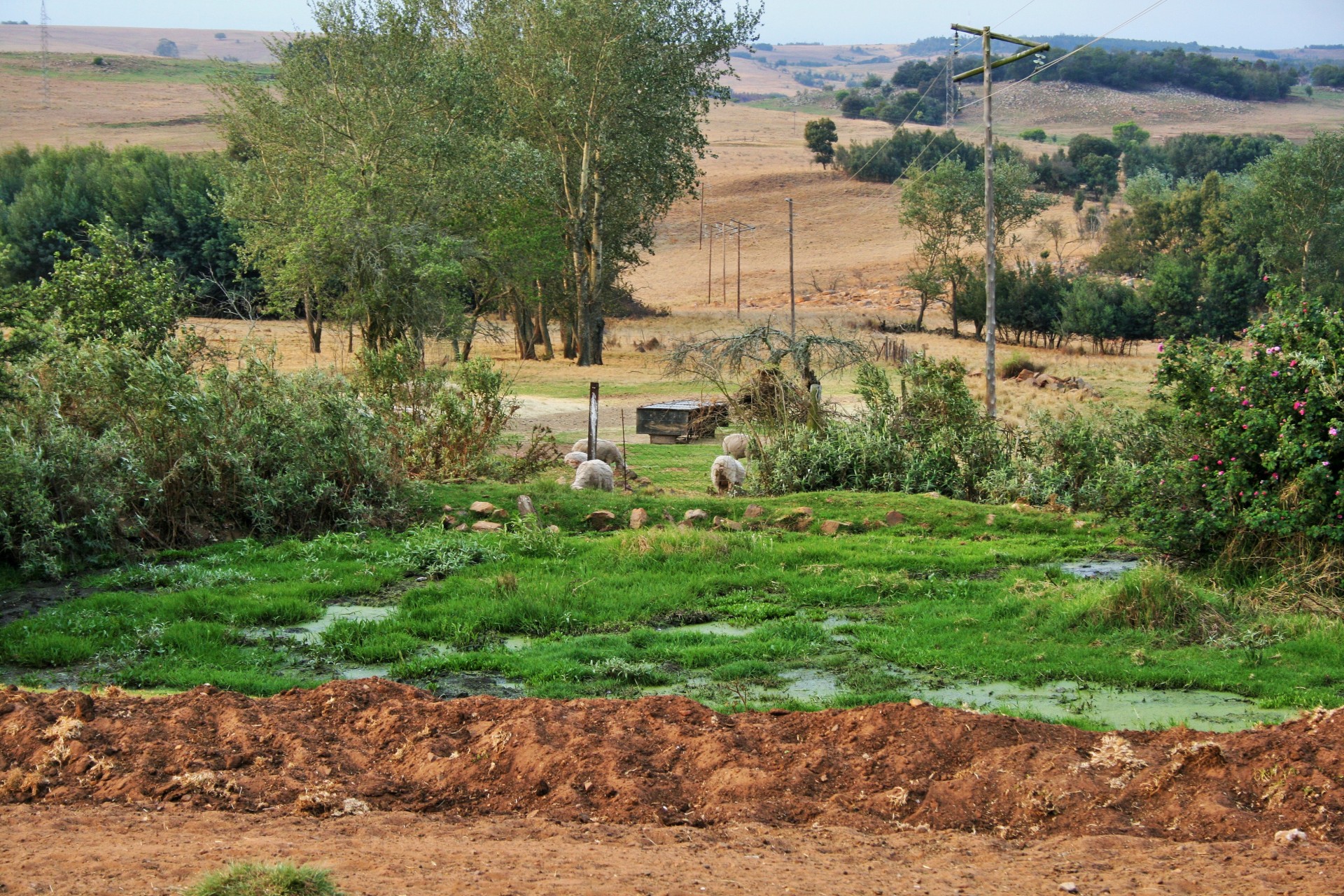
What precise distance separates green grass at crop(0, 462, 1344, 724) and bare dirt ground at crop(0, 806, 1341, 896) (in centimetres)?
229

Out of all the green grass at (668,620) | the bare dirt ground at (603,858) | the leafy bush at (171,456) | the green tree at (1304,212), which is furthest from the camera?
the green tree at (1304,212)

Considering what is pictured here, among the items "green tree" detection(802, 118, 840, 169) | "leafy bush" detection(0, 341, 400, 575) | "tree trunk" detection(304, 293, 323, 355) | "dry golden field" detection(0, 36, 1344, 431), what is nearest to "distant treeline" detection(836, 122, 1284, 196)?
"green tree" detection(802, 118, 840, 169)

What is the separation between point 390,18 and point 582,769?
33.3 meters

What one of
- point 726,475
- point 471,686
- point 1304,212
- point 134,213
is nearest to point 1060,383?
point 726,475

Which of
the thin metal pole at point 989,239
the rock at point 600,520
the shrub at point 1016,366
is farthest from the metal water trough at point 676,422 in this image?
the shrub at point 1016,366

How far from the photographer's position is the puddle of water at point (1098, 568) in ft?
34.6

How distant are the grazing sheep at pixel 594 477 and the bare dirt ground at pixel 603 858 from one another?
10.4 metres

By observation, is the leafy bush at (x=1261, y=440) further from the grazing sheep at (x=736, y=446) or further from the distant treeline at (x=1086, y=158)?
the distant treeline at (x=1086, y=158)

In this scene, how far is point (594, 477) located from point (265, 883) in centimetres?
1174

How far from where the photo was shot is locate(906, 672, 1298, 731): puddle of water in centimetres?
647

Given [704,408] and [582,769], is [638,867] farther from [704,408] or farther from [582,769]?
[704,408]

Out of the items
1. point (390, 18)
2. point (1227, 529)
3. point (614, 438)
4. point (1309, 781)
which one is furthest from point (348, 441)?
point (390, 18)

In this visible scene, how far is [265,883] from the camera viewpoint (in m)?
3.48

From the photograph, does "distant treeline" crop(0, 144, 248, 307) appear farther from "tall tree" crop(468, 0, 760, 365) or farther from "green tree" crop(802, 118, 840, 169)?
"green tree" crop(802, 118, 840, 169)
